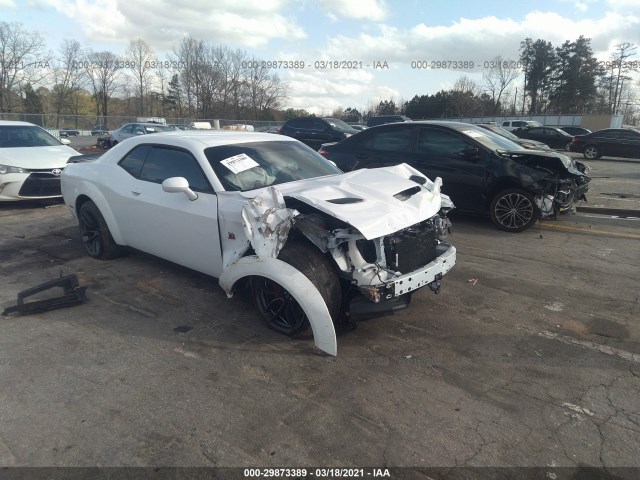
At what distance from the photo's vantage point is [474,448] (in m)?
2.44

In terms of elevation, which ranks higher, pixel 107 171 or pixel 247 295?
pixel 107 171

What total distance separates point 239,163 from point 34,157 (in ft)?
21.8

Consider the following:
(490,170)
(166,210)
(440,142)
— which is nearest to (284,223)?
(166,210)

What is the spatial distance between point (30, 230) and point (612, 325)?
8.03 meters

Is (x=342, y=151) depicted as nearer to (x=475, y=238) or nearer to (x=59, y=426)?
(x=475, y=238)

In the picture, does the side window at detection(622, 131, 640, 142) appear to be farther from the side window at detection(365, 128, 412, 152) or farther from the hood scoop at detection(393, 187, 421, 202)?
the hood scoop at detection(393, 187, 421, 202)

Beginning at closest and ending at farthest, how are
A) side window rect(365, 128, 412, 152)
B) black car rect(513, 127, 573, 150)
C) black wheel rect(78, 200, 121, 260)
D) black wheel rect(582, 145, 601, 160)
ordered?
black wheel rect(78, 200, 121, 260) → side window rect(365, 128, 412, 152) → black wheel rect(582, 145, 601, 160) → black car rect(513, 127, 573, 150)

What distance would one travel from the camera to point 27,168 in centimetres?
841

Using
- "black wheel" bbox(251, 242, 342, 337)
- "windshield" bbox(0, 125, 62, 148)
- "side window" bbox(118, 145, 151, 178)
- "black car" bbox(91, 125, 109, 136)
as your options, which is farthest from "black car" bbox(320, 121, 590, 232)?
"black car" bbox(91, 125, 109, 136)

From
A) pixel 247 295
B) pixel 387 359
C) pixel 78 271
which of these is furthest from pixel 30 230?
pixel 387 359

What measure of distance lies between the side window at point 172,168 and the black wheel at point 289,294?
43.4 inches

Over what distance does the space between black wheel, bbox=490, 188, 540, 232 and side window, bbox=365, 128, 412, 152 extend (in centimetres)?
178

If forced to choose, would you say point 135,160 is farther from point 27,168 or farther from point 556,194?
point 556,194

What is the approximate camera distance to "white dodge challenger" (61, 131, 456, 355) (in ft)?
10.8
